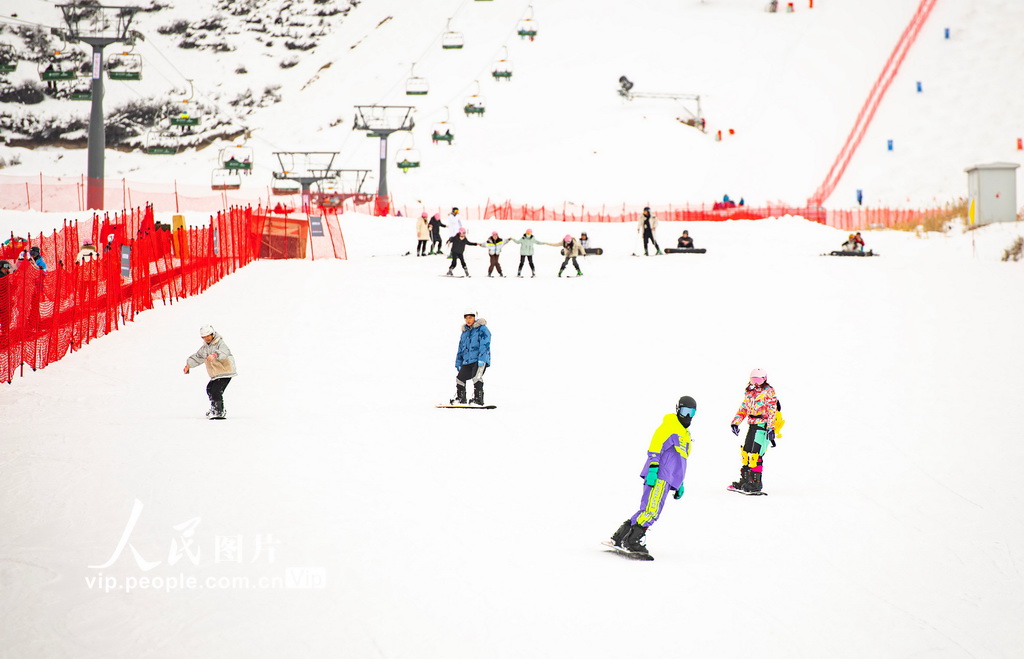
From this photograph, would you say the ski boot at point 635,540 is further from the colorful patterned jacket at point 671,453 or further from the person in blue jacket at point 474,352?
the person in blue jacket at point 474,352

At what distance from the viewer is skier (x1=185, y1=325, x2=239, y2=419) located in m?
13.8

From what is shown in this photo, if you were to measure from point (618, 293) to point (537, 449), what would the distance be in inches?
533

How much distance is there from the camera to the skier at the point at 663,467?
9016mm

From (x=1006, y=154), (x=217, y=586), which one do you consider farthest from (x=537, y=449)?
(x=1006, y=154)

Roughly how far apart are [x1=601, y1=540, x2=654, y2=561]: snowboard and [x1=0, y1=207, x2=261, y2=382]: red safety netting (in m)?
10.5

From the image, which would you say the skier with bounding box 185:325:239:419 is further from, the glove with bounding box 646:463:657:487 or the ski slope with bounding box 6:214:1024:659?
the glove with bounding box 646:463:657:487

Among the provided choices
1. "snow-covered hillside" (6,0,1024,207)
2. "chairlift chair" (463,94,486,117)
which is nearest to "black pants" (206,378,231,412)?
"chairlift chair" (463,94,486,117)

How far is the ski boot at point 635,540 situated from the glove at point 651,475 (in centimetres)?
38

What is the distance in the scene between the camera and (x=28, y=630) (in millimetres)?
7113

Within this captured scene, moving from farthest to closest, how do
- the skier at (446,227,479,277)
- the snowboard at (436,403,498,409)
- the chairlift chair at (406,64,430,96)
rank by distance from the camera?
the chairlift chair at (406,64,430,96) < the skier at (446,227,479,277) < the snowboard at (436,403,498,409)

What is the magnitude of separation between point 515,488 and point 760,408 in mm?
2645

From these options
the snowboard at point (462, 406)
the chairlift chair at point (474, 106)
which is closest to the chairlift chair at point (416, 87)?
the chairlift chair at point (474, 106)

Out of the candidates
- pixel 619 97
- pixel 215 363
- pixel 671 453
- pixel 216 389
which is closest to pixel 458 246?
pixel 216 389

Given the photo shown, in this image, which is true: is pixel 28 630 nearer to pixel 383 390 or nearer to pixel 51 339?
pixel 383 390
